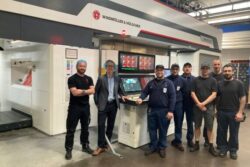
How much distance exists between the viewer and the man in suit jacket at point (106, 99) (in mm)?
3322

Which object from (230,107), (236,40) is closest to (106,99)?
(230,107)

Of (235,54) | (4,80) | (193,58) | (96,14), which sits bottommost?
(4,80)

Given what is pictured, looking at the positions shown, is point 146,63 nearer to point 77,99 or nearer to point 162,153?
point 162,153

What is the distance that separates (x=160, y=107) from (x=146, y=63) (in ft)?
6.32

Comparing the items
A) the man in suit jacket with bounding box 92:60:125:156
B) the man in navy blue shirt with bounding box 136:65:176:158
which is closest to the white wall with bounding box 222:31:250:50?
the man in navy blue shirt with bounding box 136:65:176:158

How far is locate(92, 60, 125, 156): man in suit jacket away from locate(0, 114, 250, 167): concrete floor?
0.30m

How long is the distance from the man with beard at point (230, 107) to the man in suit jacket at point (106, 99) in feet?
5.60

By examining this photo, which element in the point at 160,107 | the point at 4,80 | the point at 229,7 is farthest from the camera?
the point at 229,7

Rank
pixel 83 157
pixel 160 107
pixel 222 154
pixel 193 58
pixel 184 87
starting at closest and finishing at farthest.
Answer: pixel 83 157
pixel 160 107
pixel 222 154
pixel 184 87
pixel 193 58

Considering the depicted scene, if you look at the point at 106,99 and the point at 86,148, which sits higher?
the point at 106,99

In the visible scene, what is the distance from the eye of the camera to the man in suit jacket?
3.32 metres

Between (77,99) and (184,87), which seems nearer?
(77,99)

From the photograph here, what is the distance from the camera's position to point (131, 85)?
4.43 m

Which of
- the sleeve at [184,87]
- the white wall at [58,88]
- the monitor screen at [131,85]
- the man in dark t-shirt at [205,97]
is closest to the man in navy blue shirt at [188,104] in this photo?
the sleeve at [184,87]
